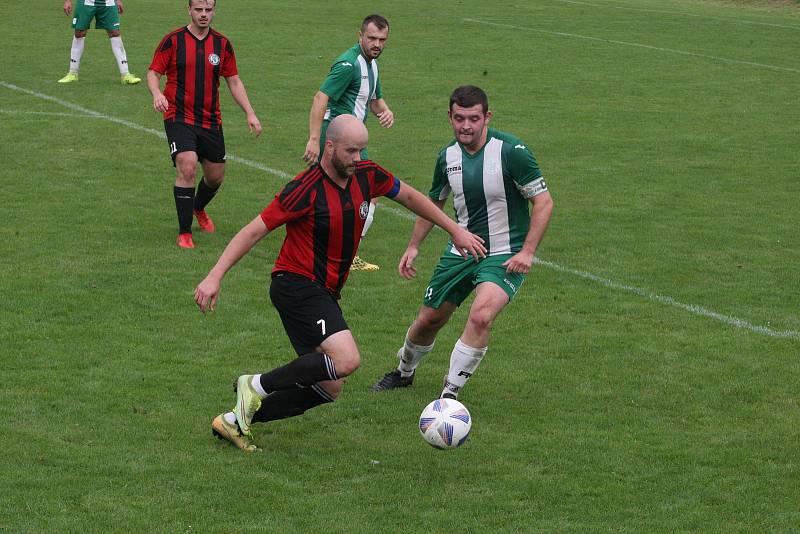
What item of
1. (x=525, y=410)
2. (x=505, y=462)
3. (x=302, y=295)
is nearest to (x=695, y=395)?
(x=525, y=410)

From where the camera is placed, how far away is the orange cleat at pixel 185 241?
1230cm

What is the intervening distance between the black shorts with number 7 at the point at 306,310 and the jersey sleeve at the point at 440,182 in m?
1.48

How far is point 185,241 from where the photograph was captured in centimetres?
1234

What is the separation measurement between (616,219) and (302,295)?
23.7 ft

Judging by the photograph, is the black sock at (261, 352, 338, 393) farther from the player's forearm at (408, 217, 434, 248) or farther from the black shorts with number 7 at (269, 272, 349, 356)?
the player's forearm at (408, 217, 434, 248)

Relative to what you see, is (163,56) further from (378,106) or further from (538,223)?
(538,223)

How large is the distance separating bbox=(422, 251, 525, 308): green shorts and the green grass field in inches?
29.1

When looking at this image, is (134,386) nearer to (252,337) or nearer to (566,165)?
(252,337)

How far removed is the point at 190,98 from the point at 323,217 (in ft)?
18.3

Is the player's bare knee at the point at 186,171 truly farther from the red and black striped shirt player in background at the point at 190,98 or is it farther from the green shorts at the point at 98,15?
the green shorts at the point at 98,15

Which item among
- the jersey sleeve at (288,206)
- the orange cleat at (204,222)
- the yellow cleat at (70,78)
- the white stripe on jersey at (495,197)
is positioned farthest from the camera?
the yellow cleat at (70,78)

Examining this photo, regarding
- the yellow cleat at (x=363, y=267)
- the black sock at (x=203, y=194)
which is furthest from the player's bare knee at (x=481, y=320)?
the black sock at (x=203, y=194)

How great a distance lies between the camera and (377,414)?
322 inches

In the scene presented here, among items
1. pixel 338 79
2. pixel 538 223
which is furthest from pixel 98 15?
pixel 538 223
